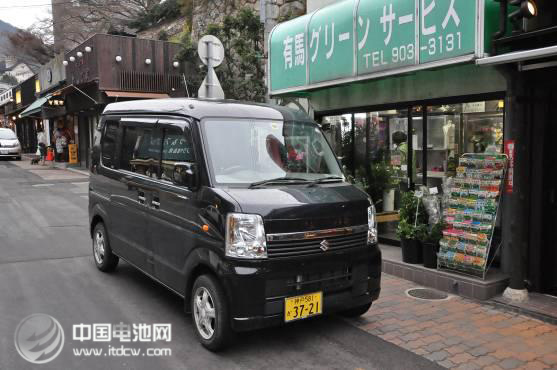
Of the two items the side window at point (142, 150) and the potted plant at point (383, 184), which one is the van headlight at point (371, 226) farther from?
the potted plant at point (383, 184)

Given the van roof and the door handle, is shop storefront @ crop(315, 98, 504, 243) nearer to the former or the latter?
the van roof

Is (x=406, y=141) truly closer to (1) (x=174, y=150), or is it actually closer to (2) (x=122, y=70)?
(1) (x=174, y=150)

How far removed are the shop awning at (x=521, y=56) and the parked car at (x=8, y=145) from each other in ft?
99.3

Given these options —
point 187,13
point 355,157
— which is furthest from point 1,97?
point 355,157

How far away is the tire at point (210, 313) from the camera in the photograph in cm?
412

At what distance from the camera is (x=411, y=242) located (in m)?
6.60

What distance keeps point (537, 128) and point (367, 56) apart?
2.46m

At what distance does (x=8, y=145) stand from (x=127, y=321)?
28713 millimetres

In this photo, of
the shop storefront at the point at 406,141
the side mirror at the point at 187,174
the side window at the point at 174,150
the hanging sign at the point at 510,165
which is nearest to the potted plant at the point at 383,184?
the shop storefront at the point at 406,141

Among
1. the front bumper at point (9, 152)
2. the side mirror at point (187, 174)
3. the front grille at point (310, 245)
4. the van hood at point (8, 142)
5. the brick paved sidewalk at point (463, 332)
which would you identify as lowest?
the brick paved sidewalk at point (463, 332)

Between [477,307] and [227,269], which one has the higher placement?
[227,269]

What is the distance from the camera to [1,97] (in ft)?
159

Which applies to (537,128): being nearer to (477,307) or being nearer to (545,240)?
(545,240)

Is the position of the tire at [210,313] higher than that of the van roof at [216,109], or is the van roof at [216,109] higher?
the van roof at [216,109]
